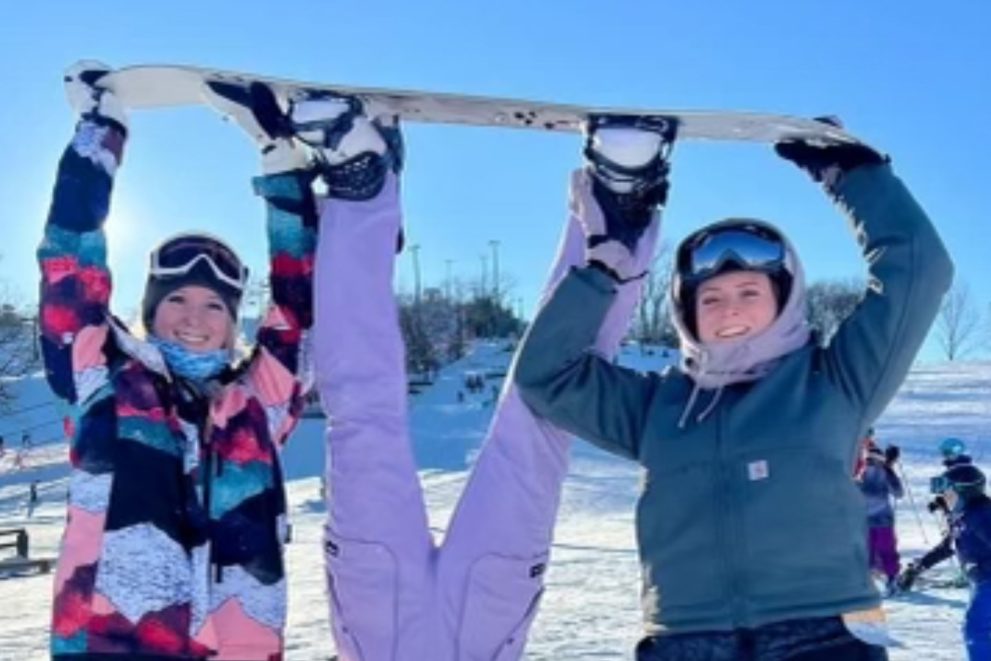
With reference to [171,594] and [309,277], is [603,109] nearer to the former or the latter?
[309,277]

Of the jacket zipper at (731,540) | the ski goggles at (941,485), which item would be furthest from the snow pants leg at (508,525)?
the ski goggles at (941,485)

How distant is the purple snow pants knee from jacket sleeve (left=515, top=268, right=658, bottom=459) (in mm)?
9291

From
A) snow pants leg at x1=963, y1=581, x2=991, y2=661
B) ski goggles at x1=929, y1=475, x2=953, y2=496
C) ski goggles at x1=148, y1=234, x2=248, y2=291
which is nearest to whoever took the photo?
ski goggles at x1=148, y1=234, x2=248, y2=291

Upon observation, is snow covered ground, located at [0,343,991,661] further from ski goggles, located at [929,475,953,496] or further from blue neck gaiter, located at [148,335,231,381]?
blue neck gaiter, located at [148,335,231,381]

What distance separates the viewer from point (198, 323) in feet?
10.1

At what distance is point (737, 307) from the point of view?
2.82 meters

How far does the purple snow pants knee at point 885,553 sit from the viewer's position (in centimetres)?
1160

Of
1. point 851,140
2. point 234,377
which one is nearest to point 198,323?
point 234,377

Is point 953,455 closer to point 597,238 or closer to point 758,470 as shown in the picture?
point 597,238

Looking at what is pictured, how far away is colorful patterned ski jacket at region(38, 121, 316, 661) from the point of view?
9.00 feet

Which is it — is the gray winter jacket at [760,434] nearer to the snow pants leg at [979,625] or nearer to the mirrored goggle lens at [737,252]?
the mirrored goggle lens at [737,252]

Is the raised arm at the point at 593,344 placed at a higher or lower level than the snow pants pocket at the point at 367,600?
higher

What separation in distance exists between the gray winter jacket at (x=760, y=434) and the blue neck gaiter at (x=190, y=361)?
774mm

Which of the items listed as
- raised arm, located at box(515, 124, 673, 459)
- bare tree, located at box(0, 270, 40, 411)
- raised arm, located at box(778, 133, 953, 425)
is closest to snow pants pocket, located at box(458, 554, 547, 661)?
raised arm, located at box(515, 124, 673, 459)
